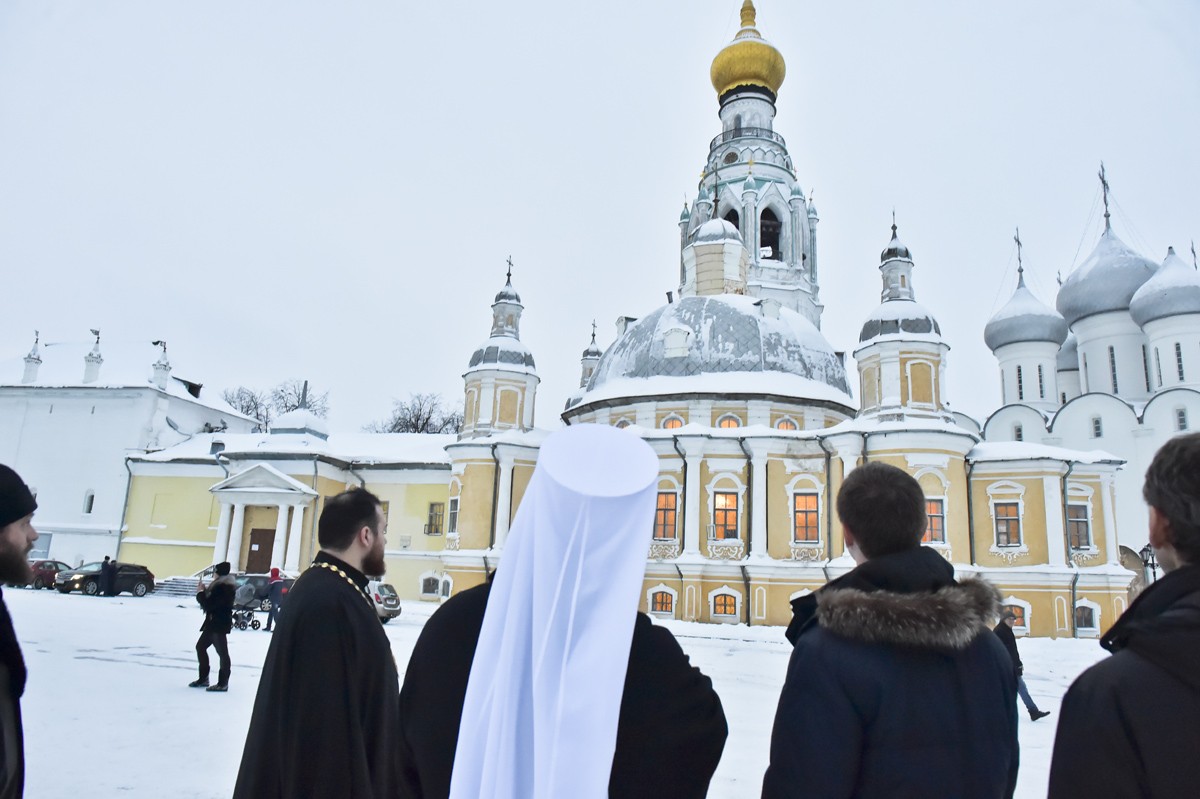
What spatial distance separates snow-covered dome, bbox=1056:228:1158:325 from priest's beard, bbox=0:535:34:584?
1653 inches

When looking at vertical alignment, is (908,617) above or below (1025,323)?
below

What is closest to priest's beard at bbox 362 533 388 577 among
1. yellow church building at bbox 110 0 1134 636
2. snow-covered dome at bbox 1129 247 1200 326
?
→ yellow church building at bbox 110 0 1134 636

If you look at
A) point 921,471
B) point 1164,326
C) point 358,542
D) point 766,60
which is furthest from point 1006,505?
point 766,60

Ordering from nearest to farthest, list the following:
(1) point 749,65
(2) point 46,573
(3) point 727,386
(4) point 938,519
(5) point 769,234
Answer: (4) point 938,519, (3) point 727,386, (2) point 46,573, (5) point 769,234, (1) point 749,65

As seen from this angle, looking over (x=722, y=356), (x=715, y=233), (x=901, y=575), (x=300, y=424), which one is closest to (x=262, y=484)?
(x=300, y=424)

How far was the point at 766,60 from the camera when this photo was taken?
47.8m

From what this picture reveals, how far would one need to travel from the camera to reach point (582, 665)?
207cm

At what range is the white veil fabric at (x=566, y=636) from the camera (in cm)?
204

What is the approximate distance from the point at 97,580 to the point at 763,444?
22.4 metres

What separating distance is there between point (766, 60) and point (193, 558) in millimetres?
39246

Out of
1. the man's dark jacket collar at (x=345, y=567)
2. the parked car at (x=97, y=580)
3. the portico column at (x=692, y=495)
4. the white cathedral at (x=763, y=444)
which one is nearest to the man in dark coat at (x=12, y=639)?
the man's dark jacket collar at (x=345, y=567)

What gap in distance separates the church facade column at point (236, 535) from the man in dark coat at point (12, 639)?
111 feet

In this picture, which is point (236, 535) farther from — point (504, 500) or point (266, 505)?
point (504, 500)

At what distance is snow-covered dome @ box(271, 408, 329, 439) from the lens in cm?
3750
